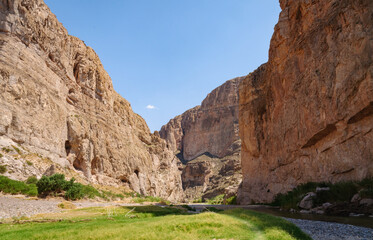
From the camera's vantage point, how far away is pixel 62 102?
35281 mm

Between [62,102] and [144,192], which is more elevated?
[62,102]

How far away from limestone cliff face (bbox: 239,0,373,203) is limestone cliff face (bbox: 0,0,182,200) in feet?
78.6

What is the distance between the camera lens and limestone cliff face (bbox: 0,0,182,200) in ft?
88.1

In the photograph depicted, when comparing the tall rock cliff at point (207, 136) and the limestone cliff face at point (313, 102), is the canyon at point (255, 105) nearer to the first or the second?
the limestone cliff face at point (313, 102)

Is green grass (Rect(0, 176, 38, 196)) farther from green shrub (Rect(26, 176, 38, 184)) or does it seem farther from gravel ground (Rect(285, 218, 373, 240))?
Result: gravel ground (Rect(285, 218, 373, 240))

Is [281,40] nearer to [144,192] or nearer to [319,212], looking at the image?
[319,212]

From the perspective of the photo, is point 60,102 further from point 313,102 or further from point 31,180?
point 313,102

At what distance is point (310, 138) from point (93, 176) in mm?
31125

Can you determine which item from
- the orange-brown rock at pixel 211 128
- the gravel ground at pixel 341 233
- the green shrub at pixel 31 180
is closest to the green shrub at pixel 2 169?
the green shrub at pixel 31 180

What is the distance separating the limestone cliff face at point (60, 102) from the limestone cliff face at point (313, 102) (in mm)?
23966

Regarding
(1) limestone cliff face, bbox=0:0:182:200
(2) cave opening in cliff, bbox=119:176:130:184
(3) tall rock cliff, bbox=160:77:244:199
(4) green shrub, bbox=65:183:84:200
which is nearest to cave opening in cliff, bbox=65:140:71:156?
(1) limestone cliff face, bbox=0:0:182:200

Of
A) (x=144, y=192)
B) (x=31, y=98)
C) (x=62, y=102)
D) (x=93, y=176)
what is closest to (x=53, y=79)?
(x=62, y=102)

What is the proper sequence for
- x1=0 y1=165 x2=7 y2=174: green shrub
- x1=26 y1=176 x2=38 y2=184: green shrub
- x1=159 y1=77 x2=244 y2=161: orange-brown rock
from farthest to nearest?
x1=159 y1=77 x2=244 y2=161: orange-brown rock → x1=26 y1=176 x2=38 y2=184: green shrub → x1=0 y1=165 x2=7 y2=174: green shrub

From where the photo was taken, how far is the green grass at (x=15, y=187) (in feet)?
61.7
